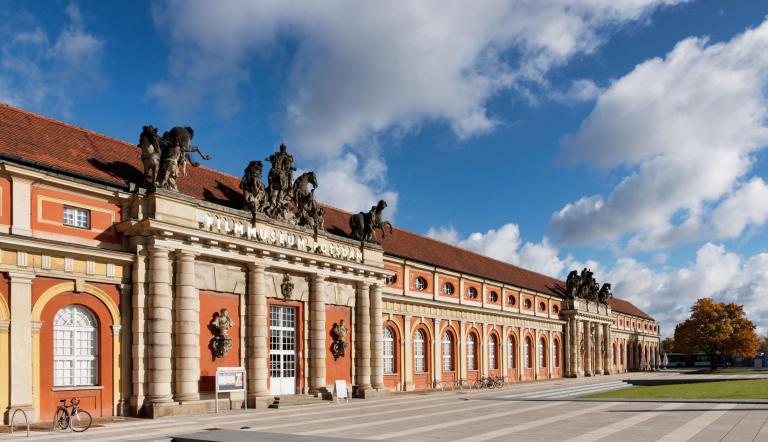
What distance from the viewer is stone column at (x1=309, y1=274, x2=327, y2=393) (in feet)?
117

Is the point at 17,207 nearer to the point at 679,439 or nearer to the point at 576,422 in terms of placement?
the point at 576,422

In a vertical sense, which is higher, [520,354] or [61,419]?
[61,419]

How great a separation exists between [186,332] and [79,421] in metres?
5.71

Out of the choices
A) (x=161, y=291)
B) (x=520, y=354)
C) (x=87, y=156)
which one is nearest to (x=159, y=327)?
(x=161, y=291)

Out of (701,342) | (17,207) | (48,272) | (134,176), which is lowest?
(701,342)

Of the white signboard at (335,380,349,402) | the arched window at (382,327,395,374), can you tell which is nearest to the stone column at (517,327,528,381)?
the arched window at (382,327,395,374)

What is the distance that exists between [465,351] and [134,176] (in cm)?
3131

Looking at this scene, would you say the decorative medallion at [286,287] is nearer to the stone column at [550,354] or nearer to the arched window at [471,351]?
the arched window at [471,351]

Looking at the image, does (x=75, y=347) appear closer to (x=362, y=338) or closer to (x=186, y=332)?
(x=186, y=332)

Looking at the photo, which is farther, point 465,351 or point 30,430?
point 465,351

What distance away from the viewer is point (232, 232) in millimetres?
30609

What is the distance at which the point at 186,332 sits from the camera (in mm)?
27734

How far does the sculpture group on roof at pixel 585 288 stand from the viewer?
75.1 m

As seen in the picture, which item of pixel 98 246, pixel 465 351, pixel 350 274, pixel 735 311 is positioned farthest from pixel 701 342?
pixel 98 246
